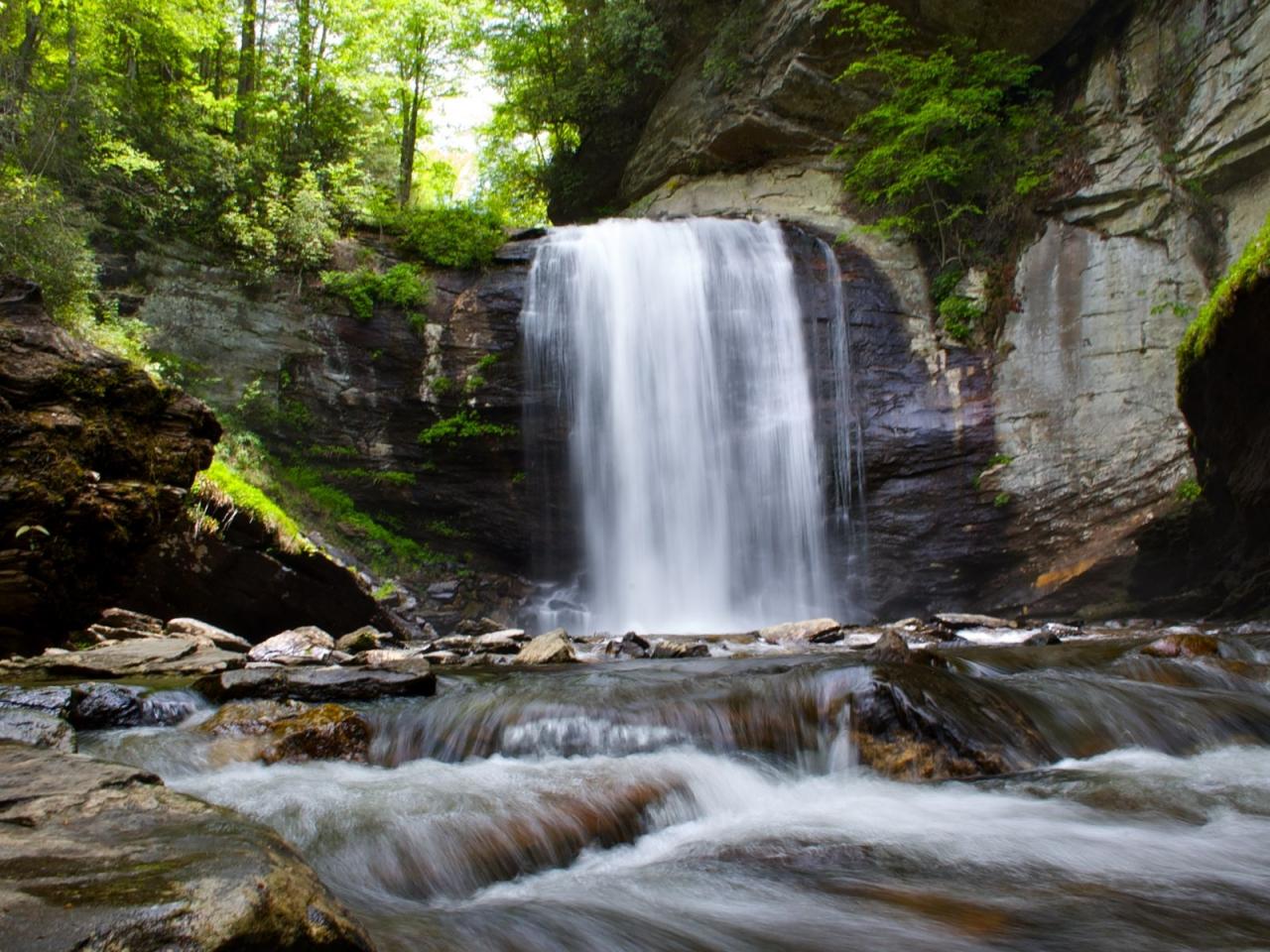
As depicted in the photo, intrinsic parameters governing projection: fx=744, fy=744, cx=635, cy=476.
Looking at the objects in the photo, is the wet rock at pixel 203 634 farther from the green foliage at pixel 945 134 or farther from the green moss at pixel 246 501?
the green foliage at pixel 945 134

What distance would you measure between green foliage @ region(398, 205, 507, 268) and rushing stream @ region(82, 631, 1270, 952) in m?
11.7

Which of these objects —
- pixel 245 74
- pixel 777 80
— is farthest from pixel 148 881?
pixel 245 74

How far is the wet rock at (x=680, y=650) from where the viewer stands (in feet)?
27.3

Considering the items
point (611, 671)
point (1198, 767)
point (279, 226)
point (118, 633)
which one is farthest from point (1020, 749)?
point (279, 226)

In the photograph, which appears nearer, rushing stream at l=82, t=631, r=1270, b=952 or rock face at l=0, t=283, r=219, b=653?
rushing stream at l=82, t=631, r=1270, b=952

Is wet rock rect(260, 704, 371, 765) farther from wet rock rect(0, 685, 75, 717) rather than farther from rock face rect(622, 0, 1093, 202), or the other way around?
rock face rect(622, 0, 1093, 202)

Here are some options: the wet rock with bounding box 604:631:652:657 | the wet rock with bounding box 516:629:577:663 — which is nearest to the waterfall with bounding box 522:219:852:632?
the wet rock with bounding box 604:631:652:657

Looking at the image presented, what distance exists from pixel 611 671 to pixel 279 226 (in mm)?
12369

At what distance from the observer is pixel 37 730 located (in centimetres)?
335

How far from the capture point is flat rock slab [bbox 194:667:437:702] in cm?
503

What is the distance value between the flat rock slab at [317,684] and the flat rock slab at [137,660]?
1.11m

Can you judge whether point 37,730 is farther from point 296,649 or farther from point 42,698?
point 296,649

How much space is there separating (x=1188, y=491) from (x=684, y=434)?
333 inches

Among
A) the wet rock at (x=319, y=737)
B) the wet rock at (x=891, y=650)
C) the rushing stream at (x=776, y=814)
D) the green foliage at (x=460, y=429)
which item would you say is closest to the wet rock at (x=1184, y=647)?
the rushing stream at (x=776, y=814)
